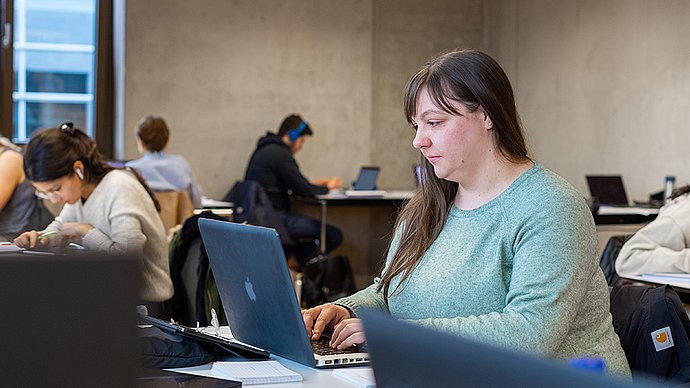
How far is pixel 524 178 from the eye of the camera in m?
2.00

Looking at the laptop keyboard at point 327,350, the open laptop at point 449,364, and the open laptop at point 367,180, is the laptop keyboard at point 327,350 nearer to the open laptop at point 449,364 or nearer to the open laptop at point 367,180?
the open laptop at point 449,364

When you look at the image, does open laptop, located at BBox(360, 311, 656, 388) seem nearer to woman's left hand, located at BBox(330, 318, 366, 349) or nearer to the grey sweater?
woman's left hand, located at BBox(330, 318, 366, 349)

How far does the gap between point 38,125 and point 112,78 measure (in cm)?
69

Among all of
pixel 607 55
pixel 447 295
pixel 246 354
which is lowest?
pixel 246 354

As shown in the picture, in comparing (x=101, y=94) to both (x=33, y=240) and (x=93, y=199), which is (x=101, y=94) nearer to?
(x=93, y=199)

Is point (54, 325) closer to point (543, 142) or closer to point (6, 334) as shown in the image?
point (6, 334)

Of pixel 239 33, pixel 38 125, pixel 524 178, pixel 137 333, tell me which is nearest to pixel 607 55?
pixel 239 33

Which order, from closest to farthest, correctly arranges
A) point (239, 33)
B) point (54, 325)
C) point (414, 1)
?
point (54, 325), point (239, 33), point (414, 1)

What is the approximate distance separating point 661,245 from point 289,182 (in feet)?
13.7

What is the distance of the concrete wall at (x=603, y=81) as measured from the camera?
709 cm

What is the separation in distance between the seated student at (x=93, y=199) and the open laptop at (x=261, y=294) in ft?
4.98

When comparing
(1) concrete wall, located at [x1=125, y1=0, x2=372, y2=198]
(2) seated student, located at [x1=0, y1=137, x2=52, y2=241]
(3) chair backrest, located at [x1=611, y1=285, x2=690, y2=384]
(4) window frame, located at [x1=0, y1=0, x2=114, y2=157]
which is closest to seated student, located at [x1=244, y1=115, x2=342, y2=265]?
(1) concrete wall, located at [x1=125, y1=0, x2=372, y2=198]

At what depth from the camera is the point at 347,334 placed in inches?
77.8

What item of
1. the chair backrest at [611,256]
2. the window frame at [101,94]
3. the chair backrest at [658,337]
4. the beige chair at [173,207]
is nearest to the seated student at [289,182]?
the window frame at [101,94]
